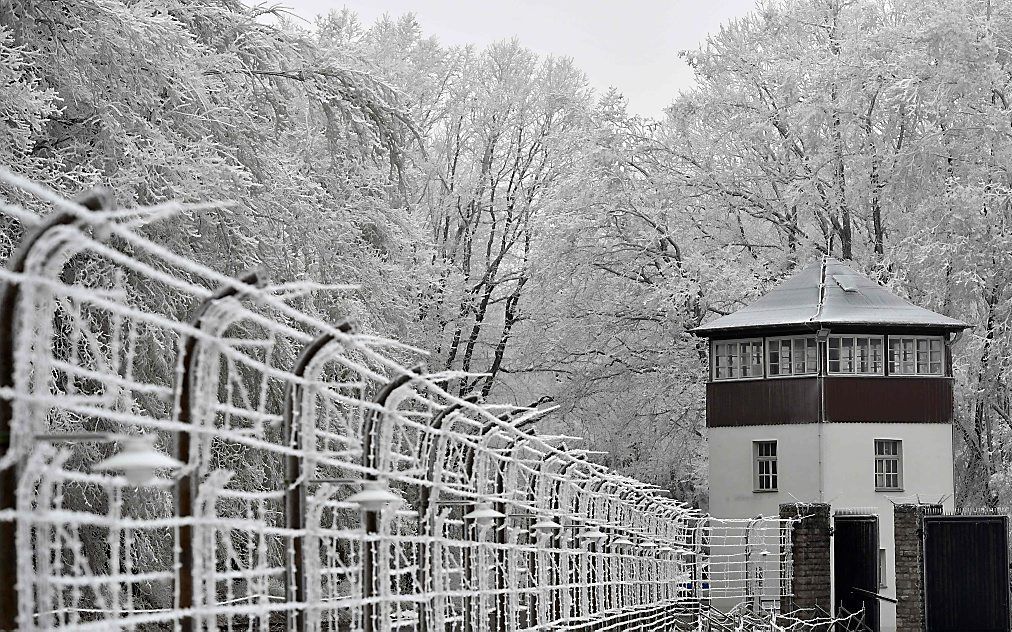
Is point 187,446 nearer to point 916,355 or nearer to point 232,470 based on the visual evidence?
point 232,470

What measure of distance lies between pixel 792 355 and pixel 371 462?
1198 inches

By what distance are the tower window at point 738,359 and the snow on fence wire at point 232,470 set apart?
1692 centimetres

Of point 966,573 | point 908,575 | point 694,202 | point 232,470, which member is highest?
point 694,202

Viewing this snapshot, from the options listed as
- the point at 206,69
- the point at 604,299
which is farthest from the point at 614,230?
the point at 206,69

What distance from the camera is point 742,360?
36.1 metres

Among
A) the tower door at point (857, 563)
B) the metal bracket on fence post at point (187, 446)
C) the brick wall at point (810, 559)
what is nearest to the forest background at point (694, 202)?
the brick wall at point (810, 559)

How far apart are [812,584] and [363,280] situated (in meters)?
11.4

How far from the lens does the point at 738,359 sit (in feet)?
118

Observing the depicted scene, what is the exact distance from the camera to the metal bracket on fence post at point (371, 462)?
588 centimetres

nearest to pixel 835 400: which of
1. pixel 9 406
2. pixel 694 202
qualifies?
pixel 694 202

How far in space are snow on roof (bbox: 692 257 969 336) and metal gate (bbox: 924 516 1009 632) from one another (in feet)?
40.8

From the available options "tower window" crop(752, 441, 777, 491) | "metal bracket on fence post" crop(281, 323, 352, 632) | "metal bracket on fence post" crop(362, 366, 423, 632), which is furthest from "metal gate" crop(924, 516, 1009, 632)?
"metal bracket on fence post" crop(281, 323, 352, 632)

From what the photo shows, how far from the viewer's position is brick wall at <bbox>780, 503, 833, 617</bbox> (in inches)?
1054

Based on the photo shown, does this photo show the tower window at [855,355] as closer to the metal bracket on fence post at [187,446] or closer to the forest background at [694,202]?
the forest background at [694,202]
